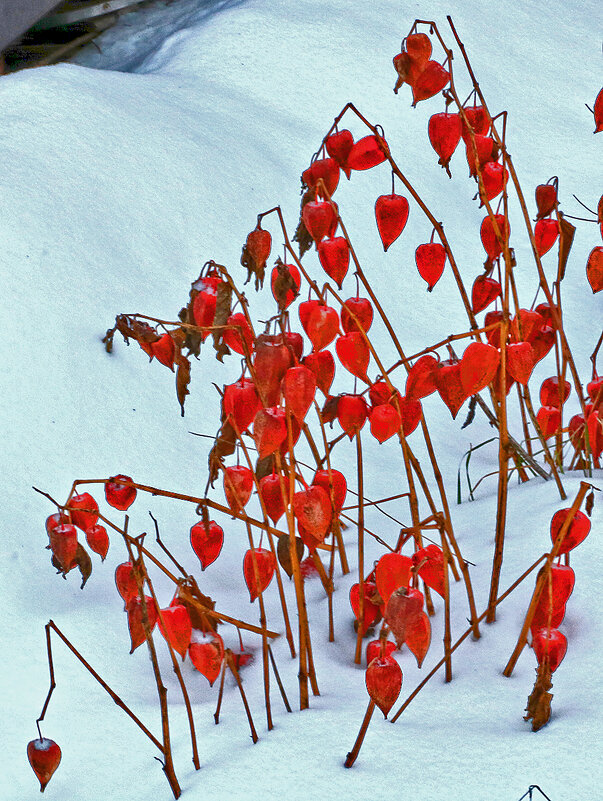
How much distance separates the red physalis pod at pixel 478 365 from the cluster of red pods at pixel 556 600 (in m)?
0.13

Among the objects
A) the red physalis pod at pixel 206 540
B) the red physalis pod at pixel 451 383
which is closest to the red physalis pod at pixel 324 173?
the red physalis pod at pixel 451 383

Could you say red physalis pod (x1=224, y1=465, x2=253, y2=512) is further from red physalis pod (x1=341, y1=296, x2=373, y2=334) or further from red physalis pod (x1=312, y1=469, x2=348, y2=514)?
red physalis pod (x1=341, y1=296, x2=373, y2=334)

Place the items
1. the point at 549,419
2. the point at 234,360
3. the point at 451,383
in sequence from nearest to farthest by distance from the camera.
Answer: the point at 451,383 → the point at 549,419 → the point at 234,360

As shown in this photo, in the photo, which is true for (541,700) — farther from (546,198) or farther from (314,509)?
(546,198)

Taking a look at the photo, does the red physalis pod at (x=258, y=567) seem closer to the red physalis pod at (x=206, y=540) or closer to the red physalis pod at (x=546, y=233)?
the red physalis pod at (x=206, y=540)

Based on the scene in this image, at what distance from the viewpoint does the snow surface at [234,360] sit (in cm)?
77

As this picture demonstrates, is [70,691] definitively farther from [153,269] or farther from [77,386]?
[153,269]

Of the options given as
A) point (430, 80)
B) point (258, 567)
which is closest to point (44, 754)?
point (258, 567)

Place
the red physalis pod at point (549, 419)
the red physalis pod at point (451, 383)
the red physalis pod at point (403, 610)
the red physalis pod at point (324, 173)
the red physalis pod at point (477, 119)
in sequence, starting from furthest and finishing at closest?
the red physalis pod at point (549, 419)
the red physalis pod at point (477, 119)
the red physalis pod at point (324, 173)
the red physalis pod at point (451, 383)
the red physalis pod at point (403, 610)

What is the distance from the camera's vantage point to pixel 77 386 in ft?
4.20

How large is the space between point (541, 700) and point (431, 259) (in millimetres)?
439

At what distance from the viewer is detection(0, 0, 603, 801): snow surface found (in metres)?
0.77

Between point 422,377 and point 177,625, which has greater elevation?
point 422,377

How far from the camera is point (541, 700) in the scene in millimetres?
685
